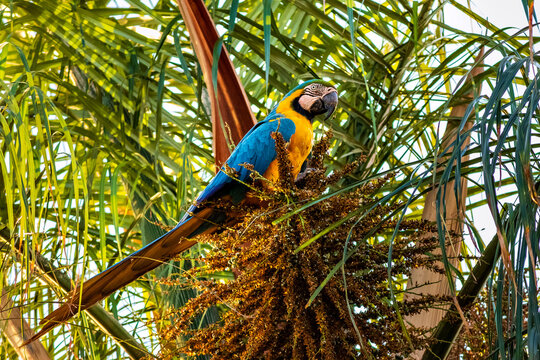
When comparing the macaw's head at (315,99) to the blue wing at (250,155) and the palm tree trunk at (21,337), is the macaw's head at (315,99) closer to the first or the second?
the blue wing at (250,155)

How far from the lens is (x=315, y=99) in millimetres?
1825

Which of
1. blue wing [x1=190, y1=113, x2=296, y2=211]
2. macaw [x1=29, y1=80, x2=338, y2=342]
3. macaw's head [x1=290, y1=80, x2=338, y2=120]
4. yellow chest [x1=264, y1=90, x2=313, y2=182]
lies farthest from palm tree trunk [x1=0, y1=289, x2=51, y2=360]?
macaw's head [x1=290, y1=80, x2=338, y2=120]

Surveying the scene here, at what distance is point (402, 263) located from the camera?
1.19m

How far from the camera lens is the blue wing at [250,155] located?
1.64 metres

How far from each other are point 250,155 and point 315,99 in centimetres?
27

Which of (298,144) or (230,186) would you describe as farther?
(298,144)

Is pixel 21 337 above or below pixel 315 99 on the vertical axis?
below

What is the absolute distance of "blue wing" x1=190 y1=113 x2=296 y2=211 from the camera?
64.4 inches

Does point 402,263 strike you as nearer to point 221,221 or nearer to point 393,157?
point 221,221

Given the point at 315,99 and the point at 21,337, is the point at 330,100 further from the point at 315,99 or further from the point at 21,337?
the point at 21,337

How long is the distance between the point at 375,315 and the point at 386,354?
68 millimetres

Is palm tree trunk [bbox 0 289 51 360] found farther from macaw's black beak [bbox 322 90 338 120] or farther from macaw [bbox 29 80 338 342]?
macaw's black beak [bbox 322 90 338 120]

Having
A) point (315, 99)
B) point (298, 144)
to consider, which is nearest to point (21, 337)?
point (298, 144)

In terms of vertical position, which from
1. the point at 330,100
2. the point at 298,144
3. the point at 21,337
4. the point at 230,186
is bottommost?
the point at 21,337
